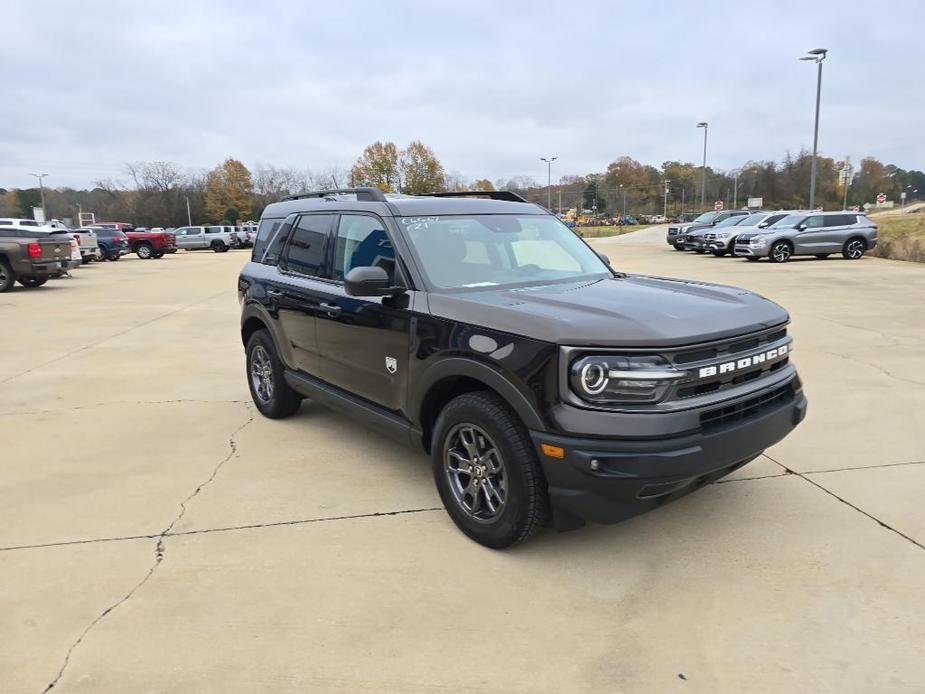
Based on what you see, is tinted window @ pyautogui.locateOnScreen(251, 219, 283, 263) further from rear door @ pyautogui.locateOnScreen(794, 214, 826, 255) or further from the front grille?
rear door @ pyautogui.locateOnScreen(794, 214, 826, 255)

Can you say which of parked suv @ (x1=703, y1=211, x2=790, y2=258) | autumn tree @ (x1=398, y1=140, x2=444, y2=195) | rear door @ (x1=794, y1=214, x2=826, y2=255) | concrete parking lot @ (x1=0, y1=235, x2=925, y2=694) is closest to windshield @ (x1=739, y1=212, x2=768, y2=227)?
parked suv @ (x1=703, y1=211, x2=790, y2=258)

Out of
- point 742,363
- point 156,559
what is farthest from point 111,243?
point 742,363

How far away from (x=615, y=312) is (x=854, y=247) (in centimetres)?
2492

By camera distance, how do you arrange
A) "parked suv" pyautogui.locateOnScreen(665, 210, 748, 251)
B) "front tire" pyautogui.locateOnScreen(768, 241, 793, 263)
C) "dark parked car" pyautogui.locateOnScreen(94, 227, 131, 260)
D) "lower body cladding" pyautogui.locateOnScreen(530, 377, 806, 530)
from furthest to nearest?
"parked suv" pyautogui.locateOnScreen(665, 210, 748, 251) → "dark parked car" pyautogui.locateOnScreen(94, 227, 131, 260) → "front tire" pyautogui.locateOnScreen(768, 241, 793, 263) → "lower body cladding" pyautogui.locateOnScreen(530, 377, 806, 530)

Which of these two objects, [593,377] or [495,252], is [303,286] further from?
[593,377]

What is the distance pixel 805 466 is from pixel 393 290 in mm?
3071

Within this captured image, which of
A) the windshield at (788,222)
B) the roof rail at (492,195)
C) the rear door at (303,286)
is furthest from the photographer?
the windshield at (788,222)

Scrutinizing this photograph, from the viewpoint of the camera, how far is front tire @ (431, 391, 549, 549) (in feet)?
10.4

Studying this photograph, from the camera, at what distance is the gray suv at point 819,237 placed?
23.5m

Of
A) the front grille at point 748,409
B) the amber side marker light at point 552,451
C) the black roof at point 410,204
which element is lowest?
the amber side marker light at point 552,451

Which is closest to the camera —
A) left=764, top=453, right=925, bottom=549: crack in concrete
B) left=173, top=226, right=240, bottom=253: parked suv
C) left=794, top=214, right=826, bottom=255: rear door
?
left=764, top=453, right=925, bottom=549: crack in concrete

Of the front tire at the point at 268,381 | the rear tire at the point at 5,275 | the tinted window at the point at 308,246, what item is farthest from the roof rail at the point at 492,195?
the rear tire at the point at 5,275

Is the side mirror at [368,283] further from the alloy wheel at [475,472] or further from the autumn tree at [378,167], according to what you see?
the autumn tree at [378,167]

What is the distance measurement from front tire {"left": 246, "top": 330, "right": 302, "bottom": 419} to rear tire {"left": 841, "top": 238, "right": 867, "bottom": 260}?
2409cm
